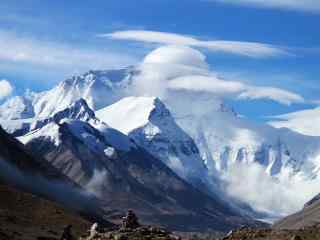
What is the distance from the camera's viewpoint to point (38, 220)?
198m

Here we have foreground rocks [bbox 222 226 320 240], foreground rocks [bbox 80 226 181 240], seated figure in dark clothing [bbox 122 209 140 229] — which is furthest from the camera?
seated figure in dark clothing [bbox 122 209 140 229]

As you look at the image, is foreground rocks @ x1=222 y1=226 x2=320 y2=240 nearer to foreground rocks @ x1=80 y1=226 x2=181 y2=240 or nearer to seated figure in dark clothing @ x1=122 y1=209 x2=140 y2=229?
foreground rocks @ x1=80 y1=226 x2=181 y2=240

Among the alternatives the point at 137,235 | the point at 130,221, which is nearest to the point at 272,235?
the point at 137,235

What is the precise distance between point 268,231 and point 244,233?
216 cm

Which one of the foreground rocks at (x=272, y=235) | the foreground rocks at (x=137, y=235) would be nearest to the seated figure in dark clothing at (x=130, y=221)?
the foreground rocks at (x=137, y=235)

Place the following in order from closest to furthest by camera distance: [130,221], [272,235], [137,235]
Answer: [137,235]
[272,235]
[130,221]

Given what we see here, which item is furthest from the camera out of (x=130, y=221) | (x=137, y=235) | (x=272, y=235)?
(x=130, y=221)

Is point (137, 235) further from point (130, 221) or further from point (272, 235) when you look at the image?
point (130, 221)

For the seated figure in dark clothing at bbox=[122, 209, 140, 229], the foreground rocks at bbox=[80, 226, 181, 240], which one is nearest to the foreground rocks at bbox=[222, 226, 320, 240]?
the foreground rocks at bbox=[80, 226, 181, 240]

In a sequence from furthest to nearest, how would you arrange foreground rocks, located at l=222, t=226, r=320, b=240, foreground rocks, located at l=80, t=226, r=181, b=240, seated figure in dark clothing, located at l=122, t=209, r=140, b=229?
seated figure in dark clothing, located at l=122, t=209, r=140, b=229 < foreground rocks, located at l=222, t=226, r=320, b=240 < foreground rocks, located at l=80, t=226, r=181, b=240

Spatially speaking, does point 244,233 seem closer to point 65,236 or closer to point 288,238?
point 288,238

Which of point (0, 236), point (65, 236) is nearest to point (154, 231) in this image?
point (65, 236)

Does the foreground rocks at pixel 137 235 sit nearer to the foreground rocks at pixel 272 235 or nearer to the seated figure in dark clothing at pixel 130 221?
the foreground rocks at pixel 272 235

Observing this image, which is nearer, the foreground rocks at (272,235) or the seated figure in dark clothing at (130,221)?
the foreground rocks at (272,235)
